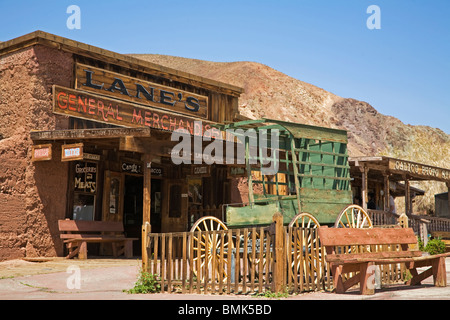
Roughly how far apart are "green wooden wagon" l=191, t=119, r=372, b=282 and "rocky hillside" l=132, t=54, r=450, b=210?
44.7m

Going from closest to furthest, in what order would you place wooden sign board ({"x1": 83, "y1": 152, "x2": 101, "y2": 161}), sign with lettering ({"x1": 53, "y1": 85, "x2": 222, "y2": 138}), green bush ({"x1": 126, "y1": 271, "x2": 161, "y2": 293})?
green bush ({"x1": 126, "y1": 271, "x2": 161, "y2": 293}) → sign with lettering ({"x1": 53, "y1": 85, "x2": 222, "y2": 138}) → wooden sign board ({"x1": 83, "y1": 152, "x2": 101, "y2": 161})

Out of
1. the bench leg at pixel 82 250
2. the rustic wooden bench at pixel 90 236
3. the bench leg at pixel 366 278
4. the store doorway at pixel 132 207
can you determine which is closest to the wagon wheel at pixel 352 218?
the bench leg at pixel 366 278

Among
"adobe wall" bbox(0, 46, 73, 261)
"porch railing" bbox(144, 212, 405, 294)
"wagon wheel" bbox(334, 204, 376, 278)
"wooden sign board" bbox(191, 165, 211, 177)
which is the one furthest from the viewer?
"wooden sign board" bbox(191, 165, 211, 177)

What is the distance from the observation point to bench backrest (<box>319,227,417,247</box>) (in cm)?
830

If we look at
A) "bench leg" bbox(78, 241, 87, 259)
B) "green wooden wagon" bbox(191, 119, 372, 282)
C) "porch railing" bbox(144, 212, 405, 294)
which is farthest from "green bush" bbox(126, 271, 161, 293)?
"bench leg" bbox(78, 241, 87, 259)

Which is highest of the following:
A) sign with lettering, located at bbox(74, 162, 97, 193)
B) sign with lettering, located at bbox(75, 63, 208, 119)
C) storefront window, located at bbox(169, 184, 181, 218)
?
sign with lettering, located at bbox(75, 63, 208, 119)

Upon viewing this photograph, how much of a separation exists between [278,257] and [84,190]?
8295mm

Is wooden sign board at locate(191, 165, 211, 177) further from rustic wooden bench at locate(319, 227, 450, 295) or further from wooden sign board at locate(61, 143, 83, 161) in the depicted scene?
rustic wooden bench at locate(319, 227, 450, 295)

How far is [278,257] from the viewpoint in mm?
7895

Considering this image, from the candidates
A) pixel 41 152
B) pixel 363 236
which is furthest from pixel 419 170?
pixel 41 152

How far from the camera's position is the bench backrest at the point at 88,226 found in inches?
547

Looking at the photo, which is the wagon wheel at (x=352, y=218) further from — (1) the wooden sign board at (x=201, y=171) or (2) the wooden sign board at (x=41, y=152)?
(2) the wooden sign board at (x=41, y=152)

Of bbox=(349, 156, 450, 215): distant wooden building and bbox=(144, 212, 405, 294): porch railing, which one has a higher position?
bbox=(349, 156, 450, 215): distant wooden building
